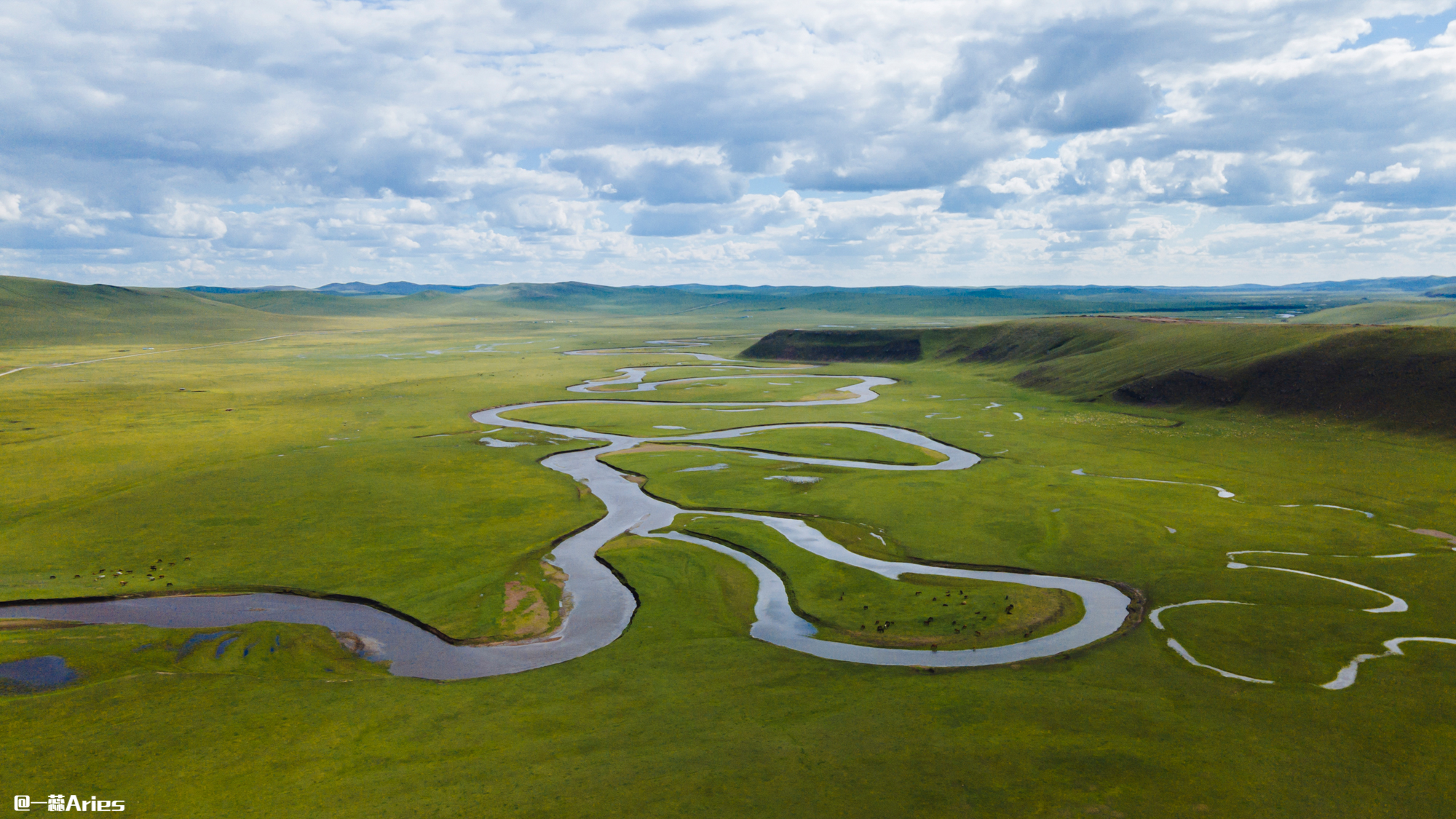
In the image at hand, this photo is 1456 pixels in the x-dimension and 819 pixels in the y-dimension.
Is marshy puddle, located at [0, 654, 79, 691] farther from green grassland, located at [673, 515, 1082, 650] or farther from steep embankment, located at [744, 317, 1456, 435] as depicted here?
steep embankment, located at [744, 317, 1456, 435]

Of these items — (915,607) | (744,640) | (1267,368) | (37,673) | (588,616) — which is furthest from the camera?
(1267,368)

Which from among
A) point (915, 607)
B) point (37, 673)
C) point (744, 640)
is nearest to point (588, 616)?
point (744, 640)

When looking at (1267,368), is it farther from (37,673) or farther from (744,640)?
(37,673)

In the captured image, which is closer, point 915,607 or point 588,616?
point 915,607

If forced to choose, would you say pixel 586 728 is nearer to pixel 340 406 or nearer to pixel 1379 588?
pixel 1379 588

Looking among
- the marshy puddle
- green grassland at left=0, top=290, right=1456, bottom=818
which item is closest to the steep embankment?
green grassland at left=0, top=290, right=1456, bottom=818

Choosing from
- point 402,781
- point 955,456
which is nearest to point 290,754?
point 402,781
